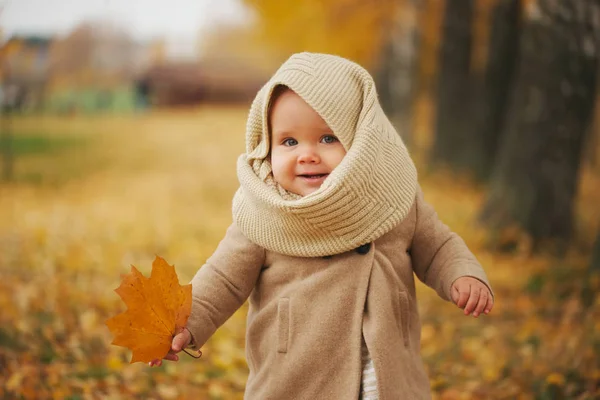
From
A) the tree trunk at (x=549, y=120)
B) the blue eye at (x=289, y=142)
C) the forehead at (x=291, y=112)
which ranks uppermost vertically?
the forehead at (x=291, y=112)

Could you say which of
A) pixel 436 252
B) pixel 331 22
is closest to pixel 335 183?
pixel 436 252

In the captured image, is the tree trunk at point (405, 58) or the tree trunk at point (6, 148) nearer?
the tree trunk at point (6, 148)

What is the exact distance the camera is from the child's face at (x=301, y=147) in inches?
89.4

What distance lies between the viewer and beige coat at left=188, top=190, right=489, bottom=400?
2.27 meters

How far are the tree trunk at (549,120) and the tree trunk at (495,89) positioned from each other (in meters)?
3.77

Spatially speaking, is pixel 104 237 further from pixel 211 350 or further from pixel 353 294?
pixel 353 294

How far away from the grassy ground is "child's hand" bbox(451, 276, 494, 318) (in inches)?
61.5

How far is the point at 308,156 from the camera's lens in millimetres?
2260

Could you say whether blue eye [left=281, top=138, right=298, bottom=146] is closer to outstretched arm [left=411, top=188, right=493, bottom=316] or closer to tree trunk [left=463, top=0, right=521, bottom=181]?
outstretched arm [left=411, top=188, right=493, bottom=316]

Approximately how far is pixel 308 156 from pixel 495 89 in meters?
9.03

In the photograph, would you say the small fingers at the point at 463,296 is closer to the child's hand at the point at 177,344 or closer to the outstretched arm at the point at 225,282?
the outstretched arm at the point at 225,282

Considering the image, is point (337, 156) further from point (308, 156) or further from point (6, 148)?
point (6, 148)

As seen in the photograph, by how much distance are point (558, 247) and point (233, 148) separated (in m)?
11.2

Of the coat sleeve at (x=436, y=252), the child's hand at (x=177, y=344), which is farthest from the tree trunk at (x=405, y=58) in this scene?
the child's hand at (x=177, y=344)
